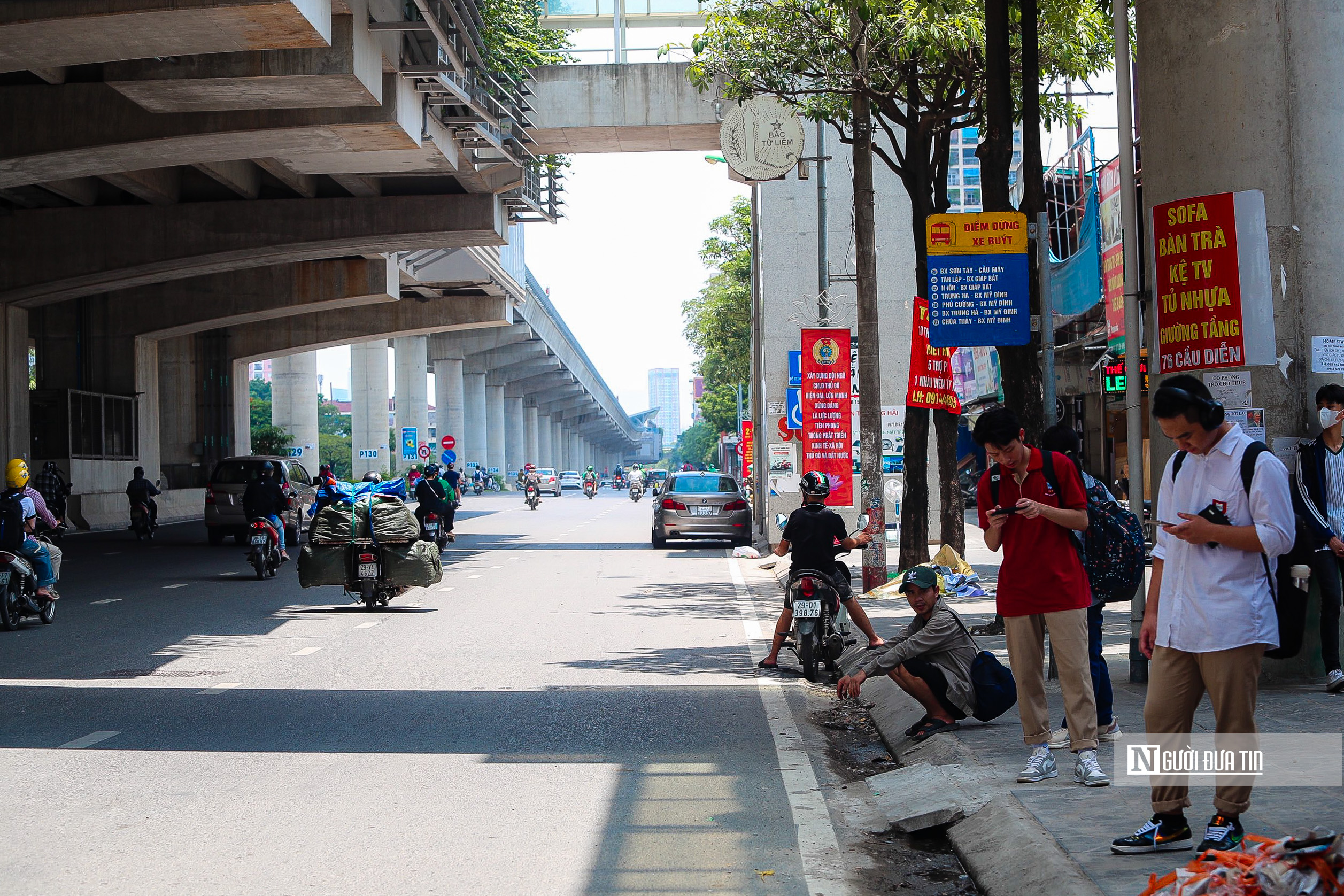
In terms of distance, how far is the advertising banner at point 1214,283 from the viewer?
27.3 feet

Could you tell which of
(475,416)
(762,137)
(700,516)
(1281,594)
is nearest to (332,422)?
(475,416)

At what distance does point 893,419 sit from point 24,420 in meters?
21.1

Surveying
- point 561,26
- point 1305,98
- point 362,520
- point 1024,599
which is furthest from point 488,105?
Answer: point 1024,599

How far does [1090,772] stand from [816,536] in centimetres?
432

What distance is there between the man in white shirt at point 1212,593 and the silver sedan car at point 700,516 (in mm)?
22448

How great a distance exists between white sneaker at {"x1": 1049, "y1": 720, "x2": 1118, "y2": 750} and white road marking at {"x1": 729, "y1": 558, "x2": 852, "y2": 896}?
1214 millimetres

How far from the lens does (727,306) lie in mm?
57031

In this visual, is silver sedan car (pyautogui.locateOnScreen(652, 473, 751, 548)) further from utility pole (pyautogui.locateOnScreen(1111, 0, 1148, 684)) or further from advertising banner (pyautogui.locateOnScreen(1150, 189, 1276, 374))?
advertising banner (pyautogui.locateOnScreen(1150, 189, 1276, 374))

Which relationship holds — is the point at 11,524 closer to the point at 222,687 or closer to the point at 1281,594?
the point at 222,687

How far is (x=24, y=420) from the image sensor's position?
102 feet

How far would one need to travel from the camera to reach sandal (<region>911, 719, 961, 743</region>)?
7676 millimetres

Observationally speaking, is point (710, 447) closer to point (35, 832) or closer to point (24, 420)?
point (24, 420)

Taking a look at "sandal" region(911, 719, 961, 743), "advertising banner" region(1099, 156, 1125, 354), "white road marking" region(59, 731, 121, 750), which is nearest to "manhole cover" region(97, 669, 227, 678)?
"white road marking" region(59, 731, 121, 750)

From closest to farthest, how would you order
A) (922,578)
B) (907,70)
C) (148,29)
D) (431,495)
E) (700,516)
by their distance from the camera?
(922,578), (148,29), (907,70), (431,495), (700,516)
